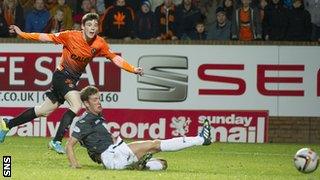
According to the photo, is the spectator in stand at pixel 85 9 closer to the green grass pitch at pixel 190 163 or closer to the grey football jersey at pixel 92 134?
the green grass pitch at pixel 190 163

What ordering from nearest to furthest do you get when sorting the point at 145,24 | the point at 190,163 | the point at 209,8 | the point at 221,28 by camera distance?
1. the point at 190,163
2. the point at 221,28
3. the point at 145,24
4. the point at 209,8

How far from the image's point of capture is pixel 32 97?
21547 mm

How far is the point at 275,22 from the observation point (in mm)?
21703

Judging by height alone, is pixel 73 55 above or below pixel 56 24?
below

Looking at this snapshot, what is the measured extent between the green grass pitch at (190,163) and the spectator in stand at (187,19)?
2529 millimetres

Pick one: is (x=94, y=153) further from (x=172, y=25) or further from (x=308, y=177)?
(x=172, y=25)

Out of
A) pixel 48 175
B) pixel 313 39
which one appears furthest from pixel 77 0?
pixel 48 175

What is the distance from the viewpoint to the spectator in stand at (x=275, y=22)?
21609mm

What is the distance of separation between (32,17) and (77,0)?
1.26 m

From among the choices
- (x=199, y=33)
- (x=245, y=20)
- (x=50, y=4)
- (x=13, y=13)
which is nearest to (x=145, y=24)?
(x=199, y=33)

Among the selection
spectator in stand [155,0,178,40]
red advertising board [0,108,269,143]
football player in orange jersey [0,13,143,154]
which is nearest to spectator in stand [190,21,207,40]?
spectator in stand [155,0,178,40]

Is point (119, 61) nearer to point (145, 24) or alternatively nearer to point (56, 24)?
point (145, 24)

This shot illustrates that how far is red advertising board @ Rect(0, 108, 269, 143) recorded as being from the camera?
21328 millimetres

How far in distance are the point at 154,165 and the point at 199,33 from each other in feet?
25.5
